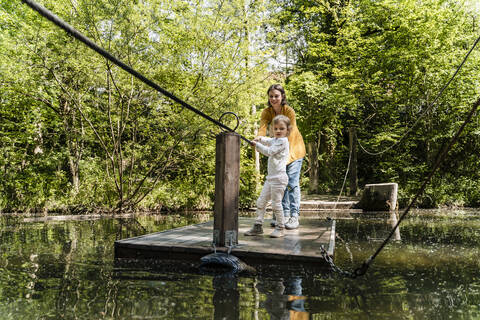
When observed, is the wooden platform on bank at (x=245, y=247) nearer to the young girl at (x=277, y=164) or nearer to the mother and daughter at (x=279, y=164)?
the mother and daughter at (x=279, y=164)

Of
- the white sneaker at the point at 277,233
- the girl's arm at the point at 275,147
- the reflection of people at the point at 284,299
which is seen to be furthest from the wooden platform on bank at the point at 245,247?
the girl's arm at the point at 275,147

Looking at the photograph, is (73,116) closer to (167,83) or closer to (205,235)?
(167,83)

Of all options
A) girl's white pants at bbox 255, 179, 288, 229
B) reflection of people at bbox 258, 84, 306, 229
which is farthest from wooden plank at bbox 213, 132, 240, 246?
reflection of people at bbox 258, 84, 306, 229

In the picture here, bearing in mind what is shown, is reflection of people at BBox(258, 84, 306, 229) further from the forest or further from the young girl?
the forest

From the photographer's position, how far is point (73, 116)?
985 centimetres

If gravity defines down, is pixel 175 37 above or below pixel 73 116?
above

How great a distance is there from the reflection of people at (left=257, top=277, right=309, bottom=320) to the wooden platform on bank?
0.32m

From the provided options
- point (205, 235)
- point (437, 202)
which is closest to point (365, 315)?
point (205, 235)

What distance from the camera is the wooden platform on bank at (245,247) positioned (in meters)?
2.96

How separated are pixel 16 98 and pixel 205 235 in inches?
317

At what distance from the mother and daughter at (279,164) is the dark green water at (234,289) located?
2.86 ft

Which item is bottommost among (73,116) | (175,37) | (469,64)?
(73,116)

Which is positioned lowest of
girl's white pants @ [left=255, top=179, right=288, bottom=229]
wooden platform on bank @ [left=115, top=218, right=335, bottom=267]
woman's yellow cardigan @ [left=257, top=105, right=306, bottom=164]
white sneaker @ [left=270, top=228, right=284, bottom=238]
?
wooden platform on bank @ [left=115, top=218, right=335, bottom=267]

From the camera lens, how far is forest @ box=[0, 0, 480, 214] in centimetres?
784
